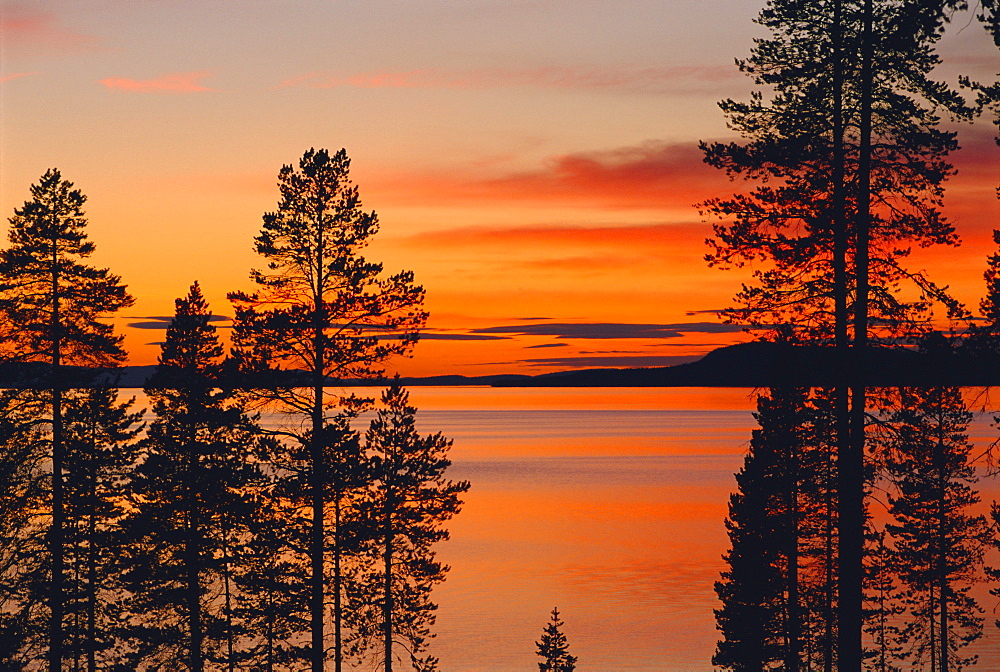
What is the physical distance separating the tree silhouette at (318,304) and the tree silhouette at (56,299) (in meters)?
5.49

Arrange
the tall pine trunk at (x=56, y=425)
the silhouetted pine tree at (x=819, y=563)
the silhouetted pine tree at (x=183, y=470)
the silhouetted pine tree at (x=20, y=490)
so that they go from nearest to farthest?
1. the tall pine trunk at (x=56, y=425)
2. the silhouetted pine tree at (x=20, y=490)
3. the silhouetted pine tree at (x=183, y=470)
4. the silhouetted pine tree at (x=819, y=563)

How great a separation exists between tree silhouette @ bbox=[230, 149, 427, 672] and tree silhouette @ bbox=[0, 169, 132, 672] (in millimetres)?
5490

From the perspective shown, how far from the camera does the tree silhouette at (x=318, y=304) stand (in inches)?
887

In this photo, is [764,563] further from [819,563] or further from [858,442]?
[858,442]

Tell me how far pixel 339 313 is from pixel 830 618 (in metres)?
25.8

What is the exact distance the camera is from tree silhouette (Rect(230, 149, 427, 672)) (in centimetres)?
2253

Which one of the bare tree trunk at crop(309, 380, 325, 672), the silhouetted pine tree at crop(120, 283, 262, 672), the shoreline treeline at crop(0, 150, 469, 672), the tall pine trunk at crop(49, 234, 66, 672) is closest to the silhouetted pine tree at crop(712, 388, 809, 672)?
the shoreline treeline at crop(0, 150, 469, 672)

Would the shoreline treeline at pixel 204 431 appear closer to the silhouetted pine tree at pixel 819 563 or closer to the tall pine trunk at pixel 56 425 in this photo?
the tall pine trunk at pixel 56 425

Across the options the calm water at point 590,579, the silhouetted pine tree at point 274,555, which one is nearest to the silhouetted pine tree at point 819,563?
the silhouetted pine tree at point 274,555

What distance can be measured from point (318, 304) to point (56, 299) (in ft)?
27.7

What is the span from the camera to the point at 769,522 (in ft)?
118

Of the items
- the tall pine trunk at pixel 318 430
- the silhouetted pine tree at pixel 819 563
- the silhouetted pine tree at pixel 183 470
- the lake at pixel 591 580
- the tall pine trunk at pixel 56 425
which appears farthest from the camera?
the lake at pixel 591 580

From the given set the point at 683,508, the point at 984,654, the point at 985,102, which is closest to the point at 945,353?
the point at 985,102

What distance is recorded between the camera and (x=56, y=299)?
25812mm
